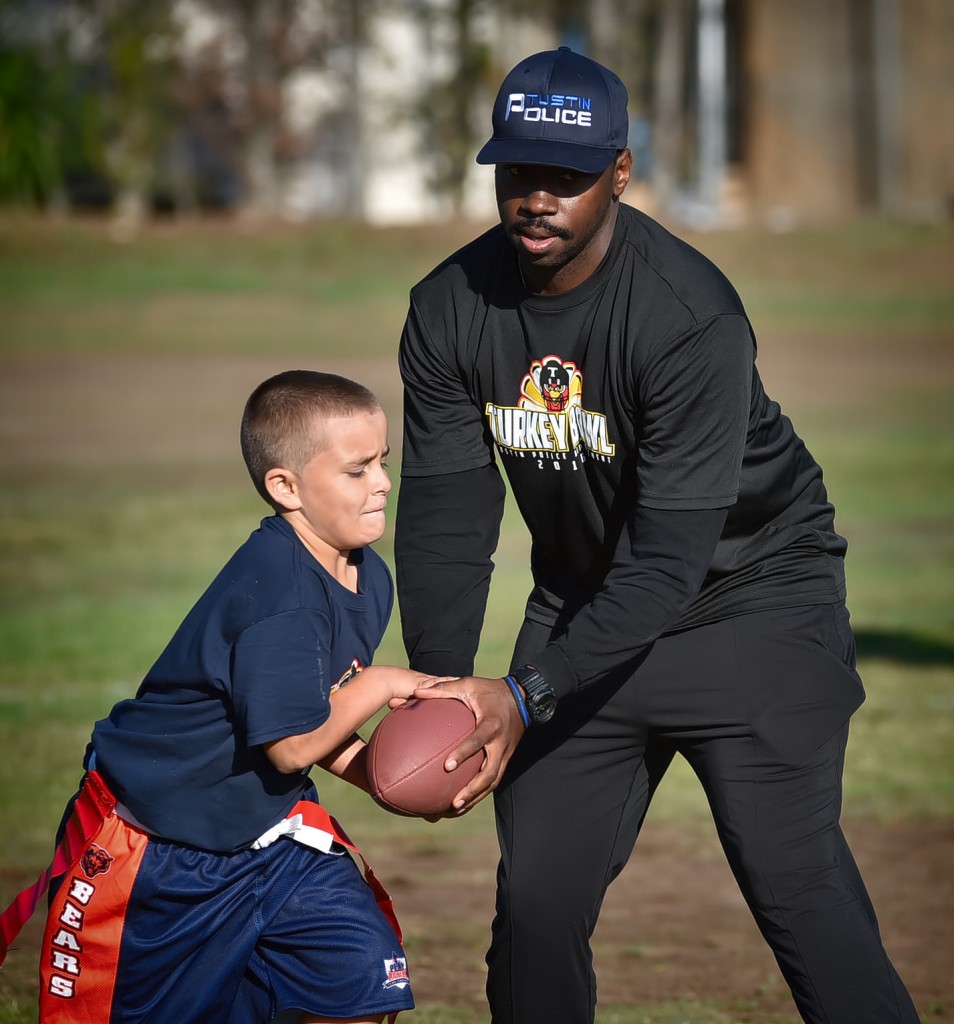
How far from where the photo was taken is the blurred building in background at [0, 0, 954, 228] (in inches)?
1298

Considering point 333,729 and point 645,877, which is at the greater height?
point 333,729

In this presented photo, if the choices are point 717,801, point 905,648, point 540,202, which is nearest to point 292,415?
point 540,202

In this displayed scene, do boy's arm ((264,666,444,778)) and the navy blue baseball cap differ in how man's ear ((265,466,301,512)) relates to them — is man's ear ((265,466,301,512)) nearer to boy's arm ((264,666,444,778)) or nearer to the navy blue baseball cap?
boy's arm ((264,666,444,778))

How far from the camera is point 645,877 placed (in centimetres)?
654

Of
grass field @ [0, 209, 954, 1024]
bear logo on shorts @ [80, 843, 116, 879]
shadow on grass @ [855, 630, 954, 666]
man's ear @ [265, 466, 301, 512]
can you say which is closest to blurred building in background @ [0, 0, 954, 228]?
grass field @ [0, 209, 954, 1024]

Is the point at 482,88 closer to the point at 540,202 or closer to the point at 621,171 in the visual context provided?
the point at 621,171

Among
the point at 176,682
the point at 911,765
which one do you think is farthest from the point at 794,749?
the point at 911,765

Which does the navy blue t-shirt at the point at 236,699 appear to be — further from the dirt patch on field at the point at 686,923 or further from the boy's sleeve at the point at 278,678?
the dirt patch on field at the point at 686,923

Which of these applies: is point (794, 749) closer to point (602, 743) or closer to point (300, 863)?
point (602, 743)

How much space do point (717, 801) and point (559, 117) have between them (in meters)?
1.60

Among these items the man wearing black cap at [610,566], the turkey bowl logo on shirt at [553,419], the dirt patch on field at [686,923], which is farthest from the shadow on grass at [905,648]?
the turkey bowl logo on shirt at [553,419]

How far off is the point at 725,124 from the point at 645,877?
3093 cm

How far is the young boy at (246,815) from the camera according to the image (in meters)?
3.45

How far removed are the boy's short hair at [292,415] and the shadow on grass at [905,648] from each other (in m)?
6.93
